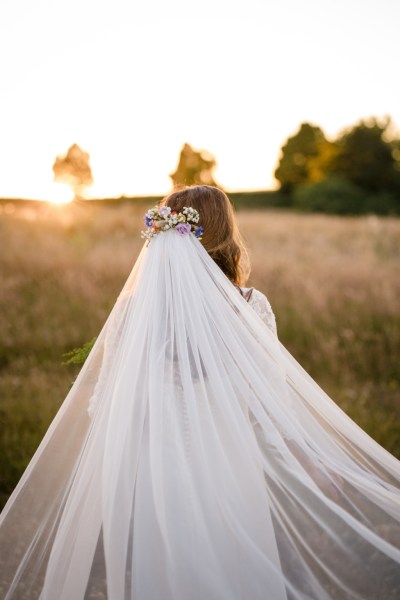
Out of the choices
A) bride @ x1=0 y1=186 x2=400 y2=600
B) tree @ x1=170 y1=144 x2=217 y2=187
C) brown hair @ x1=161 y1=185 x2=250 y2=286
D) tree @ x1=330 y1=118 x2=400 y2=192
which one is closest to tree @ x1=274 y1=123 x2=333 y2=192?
tree @ x1=330 y1=118 x2=400 y2=192

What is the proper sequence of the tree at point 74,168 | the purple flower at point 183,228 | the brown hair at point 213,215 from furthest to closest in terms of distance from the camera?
1. the tree at point 74,168
2. the brown hair at point 213,215
3. the purple flower at point 183,228

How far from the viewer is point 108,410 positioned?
2393 mm

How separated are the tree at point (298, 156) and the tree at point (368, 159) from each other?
5.33 meters

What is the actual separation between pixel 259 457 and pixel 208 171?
16038 mm

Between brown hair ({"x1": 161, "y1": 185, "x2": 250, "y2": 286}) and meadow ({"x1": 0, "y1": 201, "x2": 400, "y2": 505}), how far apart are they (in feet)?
7.06

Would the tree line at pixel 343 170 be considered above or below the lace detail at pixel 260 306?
above

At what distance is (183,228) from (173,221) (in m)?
0.07

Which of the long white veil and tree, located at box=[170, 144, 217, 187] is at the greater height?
tree, located at box=[170, 144, 217, 187]

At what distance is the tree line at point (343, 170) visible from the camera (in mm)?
39531

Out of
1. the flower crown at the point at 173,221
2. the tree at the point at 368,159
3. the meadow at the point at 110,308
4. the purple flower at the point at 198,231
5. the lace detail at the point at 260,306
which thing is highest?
the tree at the point at 368,159

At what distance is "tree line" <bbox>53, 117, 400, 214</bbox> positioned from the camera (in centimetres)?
3953

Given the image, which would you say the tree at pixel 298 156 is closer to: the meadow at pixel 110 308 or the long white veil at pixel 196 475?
the meadow at pixel 110 308

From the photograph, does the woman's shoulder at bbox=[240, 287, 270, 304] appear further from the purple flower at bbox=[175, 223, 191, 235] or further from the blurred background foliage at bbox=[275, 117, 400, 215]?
the blurred background foliage at bbox=[275, 117, 400, 215]

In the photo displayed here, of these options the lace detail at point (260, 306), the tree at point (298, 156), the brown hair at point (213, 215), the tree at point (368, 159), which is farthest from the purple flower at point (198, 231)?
the tree at point (298, 156)
